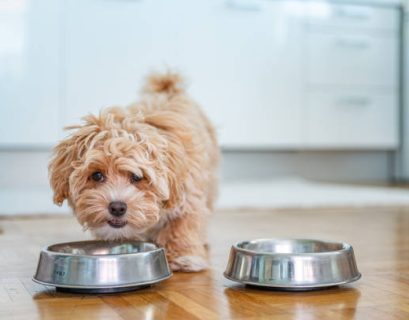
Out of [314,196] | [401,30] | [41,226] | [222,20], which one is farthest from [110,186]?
[401,30]

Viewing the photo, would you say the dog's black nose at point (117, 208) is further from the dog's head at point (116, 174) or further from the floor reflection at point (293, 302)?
the floor reflection at point (293, 302)

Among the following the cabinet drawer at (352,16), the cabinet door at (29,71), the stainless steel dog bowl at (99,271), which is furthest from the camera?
the cabinet drawer at (352,16)

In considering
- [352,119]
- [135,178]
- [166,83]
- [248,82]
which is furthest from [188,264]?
[352,119]

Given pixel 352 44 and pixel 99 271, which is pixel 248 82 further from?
pixel 99 271

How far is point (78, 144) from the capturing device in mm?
1620

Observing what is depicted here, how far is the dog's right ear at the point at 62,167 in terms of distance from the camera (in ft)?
5.36

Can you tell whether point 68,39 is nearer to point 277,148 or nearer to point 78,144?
point 277,148

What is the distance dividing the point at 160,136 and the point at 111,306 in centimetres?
48

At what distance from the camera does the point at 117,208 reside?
1.55 meters

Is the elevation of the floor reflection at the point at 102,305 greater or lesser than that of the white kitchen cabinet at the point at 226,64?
lesser

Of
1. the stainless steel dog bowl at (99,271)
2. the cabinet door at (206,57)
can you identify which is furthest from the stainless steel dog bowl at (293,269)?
the cabinet door at (206,57)

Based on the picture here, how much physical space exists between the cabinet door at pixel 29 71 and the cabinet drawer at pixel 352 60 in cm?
165

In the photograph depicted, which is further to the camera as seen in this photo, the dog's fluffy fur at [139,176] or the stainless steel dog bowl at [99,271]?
the dog's fluffy fur at [139,176]

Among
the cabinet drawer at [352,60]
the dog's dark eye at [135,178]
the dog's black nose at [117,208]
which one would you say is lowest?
the dog's black nose at [117,208]
